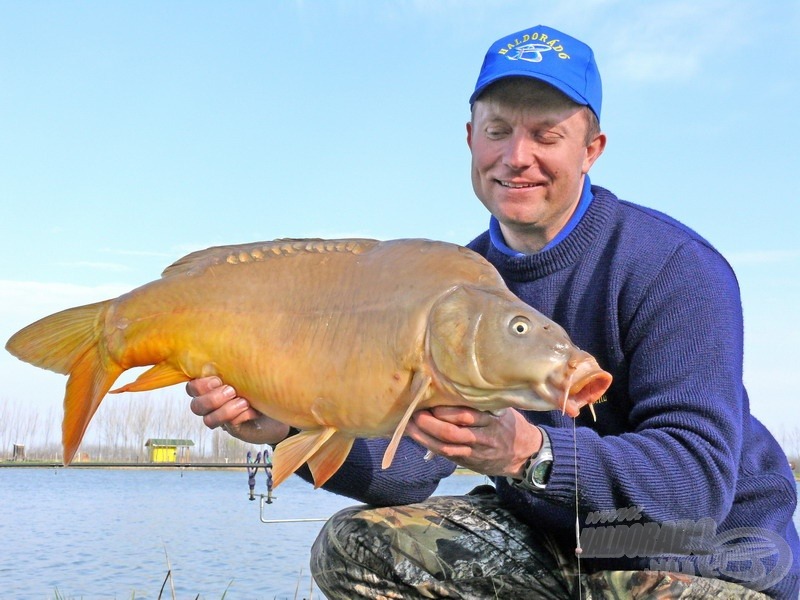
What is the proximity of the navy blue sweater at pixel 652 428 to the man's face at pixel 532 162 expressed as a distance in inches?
5.2

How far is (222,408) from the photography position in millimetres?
2654

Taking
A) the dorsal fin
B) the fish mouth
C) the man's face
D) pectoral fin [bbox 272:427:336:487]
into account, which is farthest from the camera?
the man's face

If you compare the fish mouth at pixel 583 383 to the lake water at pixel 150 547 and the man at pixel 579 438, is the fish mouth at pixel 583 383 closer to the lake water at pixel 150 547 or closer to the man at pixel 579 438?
the man at pixel 579 438

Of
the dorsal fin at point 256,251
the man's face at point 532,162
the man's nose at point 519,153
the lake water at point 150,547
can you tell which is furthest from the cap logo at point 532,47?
the lake water at point 150,547

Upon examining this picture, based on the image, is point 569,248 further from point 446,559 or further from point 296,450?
point 296,450

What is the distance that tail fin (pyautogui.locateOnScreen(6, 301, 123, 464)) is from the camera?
106 inches

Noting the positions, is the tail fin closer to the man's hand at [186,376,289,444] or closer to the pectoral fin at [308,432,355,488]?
the man's hand at [186,376,289,444]

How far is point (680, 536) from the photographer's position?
304 cm

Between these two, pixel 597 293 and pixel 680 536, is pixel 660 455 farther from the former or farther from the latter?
pixel 597 293

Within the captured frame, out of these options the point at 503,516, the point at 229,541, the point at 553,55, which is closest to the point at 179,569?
the point at 229,541

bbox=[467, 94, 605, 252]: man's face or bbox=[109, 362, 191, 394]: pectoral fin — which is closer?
bbox=[109, 362, 191, 394]: pectoral fin

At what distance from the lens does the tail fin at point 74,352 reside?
2701 millimetres

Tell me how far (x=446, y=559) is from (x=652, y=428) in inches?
43.0
